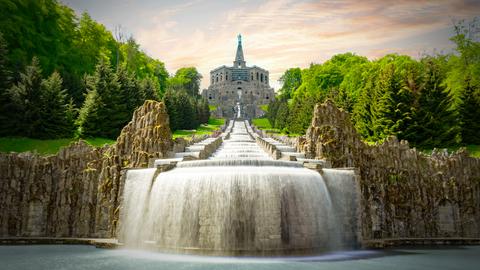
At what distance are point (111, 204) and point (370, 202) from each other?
16033 millimetres

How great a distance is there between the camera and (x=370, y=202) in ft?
89.1

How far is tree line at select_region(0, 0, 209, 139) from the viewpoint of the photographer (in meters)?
38.0

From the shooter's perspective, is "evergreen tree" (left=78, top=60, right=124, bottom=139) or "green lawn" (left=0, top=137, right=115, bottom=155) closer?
"green lawn" (left=0, top=137, right=115, bottom=155)

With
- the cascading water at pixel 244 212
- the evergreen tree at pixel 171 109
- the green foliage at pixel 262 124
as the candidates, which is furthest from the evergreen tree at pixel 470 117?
the green foliage at pixel 262 124

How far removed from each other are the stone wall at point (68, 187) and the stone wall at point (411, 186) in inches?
510

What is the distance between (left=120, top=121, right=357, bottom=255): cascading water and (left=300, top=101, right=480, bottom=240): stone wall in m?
7.04

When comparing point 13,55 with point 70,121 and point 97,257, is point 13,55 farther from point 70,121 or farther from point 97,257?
point 97,257

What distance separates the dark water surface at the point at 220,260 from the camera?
54.9 ft

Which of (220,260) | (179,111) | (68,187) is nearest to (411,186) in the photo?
(220,260)

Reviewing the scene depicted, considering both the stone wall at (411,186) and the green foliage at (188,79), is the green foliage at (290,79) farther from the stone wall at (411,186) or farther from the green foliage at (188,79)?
the stone wall at (411,186)

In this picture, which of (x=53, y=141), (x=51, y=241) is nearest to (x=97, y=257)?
(x=51, y=241)

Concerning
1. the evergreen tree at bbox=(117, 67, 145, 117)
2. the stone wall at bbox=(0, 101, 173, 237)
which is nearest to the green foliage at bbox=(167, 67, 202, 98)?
the evergreen tree at bbox=(117, 67, 145, 117)

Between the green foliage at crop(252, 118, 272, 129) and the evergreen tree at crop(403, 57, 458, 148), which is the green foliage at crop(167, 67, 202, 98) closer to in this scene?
the green foliage at crop(252, 118, 272, 129)

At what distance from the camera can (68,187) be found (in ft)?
88.2
